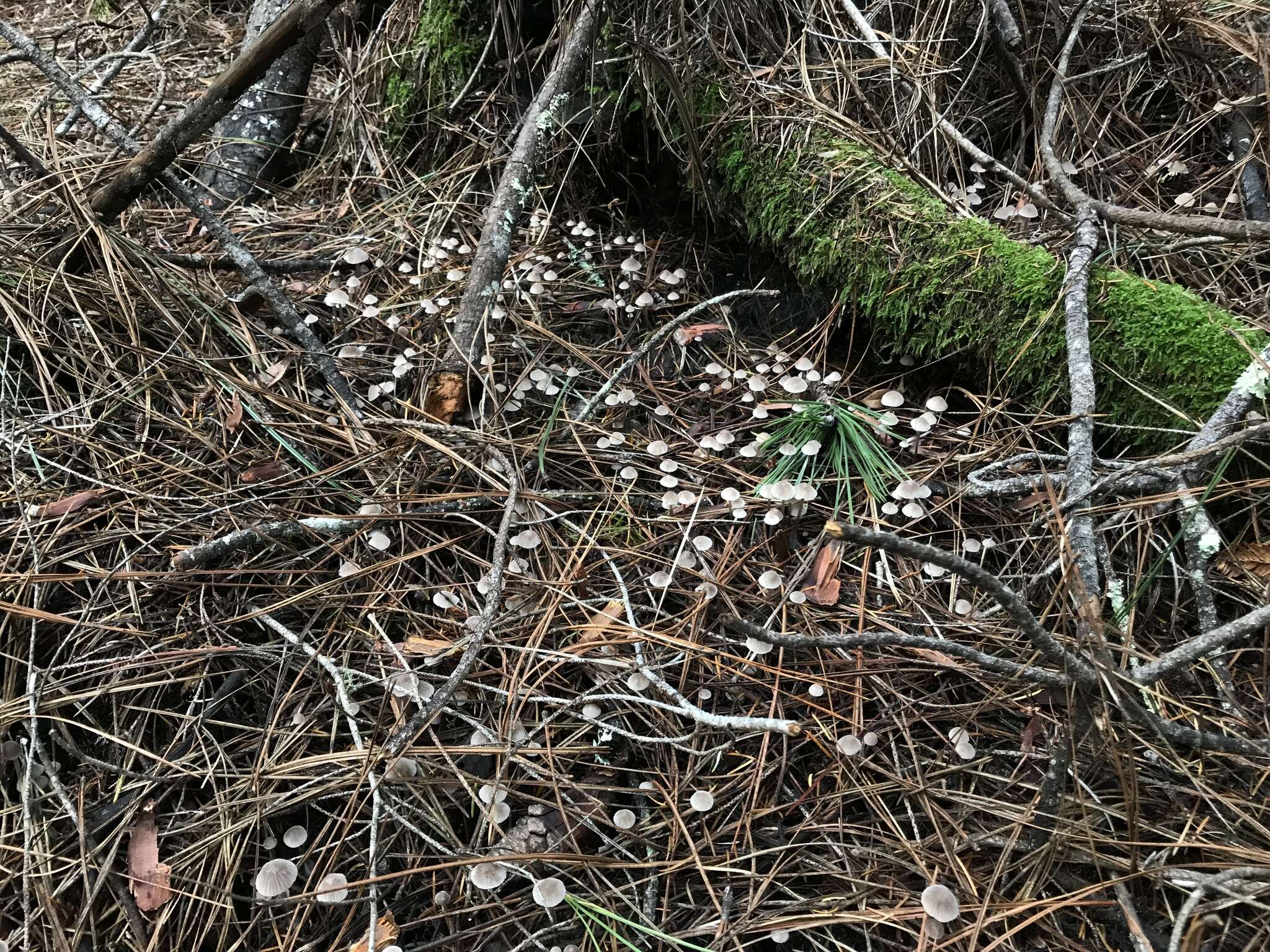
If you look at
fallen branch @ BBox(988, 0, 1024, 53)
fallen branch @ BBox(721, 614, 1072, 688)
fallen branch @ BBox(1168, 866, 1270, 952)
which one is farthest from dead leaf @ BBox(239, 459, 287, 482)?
fallen branch @ BBox(988, 0, 1024, 53)

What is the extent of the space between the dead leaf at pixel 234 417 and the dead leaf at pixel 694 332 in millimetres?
1494

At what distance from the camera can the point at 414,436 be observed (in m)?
2.38

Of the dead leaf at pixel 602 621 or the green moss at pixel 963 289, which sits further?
the green moss at pixel 963 289

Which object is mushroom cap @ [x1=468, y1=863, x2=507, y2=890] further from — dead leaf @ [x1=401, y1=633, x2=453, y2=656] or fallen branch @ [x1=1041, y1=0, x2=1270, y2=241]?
fallen branch @ [x1=1041, y1=0, x2=1270, y2=241]

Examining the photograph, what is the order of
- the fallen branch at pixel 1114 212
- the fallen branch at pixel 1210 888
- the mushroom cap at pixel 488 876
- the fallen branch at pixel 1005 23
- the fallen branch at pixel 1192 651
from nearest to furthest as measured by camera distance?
the fallen branch at pixel 1210 888 → the fallen branch at pixel 1192 651 → the mushroom cap at pixel 488 876 → the fallen branch at pixel 1114 212 → the fallen branch at pixel 1005 23

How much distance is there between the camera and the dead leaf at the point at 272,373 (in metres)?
2.59

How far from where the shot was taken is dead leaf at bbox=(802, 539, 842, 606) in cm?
222

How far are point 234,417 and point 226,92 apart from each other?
100 cm

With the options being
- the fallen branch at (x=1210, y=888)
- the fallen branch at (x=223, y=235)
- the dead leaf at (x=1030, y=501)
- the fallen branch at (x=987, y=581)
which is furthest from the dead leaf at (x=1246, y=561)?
the fallen branch at (x=223, y=235)

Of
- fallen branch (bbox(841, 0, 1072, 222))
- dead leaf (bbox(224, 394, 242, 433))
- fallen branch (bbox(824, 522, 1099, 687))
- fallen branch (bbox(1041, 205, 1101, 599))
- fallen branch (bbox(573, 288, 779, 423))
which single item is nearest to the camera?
fallen branch (bbox(824, 522, 1099, 687))

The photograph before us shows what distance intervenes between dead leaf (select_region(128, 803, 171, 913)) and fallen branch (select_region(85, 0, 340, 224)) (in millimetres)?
1921

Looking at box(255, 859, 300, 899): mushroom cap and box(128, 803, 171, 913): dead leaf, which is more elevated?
box(255, 859, 300, 899): mushroom cap

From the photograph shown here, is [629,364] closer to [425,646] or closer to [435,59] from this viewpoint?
[425,646]

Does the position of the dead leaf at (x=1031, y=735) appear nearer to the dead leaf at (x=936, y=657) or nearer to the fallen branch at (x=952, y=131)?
the dead leaf at (x=936, y=657)
